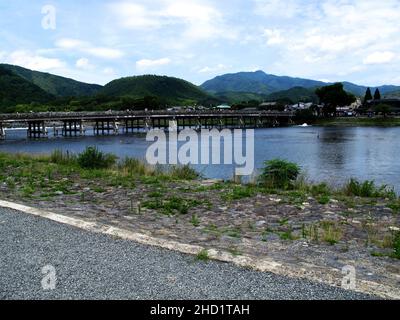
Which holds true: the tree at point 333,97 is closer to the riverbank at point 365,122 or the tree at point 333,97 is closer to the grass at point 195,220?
the riverbank at point 365,122

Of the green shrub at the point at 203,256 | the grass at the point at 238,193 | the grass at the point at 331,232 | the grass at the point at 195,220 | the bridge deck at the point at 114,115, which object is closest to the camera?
the green shrub at the point at 203,256

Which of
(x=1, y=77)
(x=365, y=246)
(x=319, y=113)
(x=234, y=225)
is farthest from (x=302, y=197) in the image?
(x=1, y=77)

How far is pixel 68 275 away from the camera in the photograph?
5.28m

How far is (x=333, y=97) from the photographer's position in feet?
426

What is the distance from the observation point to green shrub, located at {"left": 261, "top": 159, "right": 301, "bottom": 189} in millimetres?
15086

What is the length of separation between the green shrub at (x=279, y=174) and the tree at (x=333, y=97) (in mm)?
120878

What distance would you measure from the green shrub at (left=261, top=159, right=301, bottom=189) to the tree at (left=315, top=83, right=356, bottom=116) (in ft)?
397

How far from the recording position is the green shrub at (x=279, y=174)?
594 inches

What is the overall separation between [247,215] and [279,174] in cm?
595

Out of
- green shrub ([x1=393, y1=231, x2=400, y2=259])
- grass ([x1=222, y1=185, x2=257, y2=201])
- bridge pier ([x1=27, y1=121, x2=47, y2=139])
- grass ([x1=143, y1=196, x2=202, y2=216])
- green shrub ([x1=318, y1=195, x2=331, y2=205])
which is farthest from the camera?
bridge pier ([x1=27, y1=121, x2=47, y2=139])

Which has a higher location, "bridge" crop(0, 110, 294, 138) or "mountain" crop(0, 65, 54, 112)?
"mountain" crop(0, 65, 54, 112)

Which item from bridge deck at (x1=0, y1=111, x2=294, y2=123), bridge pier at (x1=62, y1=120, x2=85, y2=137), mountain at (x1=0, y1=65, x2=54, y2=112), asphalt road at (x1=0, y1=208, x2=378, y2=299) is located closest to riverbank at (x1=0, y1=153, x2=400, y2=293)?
asphalt road at (x1=0, y1=208, x2=378, y2=299)

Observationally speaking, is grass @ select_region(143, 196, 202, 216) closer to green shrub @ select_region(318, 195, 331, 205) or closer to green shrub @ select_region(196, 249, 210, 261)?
green shrub @ select_region(318, 195, 331, 205)

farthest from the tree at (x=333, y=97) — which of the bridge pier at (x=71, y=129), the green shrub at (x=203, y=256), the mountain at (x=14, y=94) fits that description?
the green shrub at (x=203, y=256)
